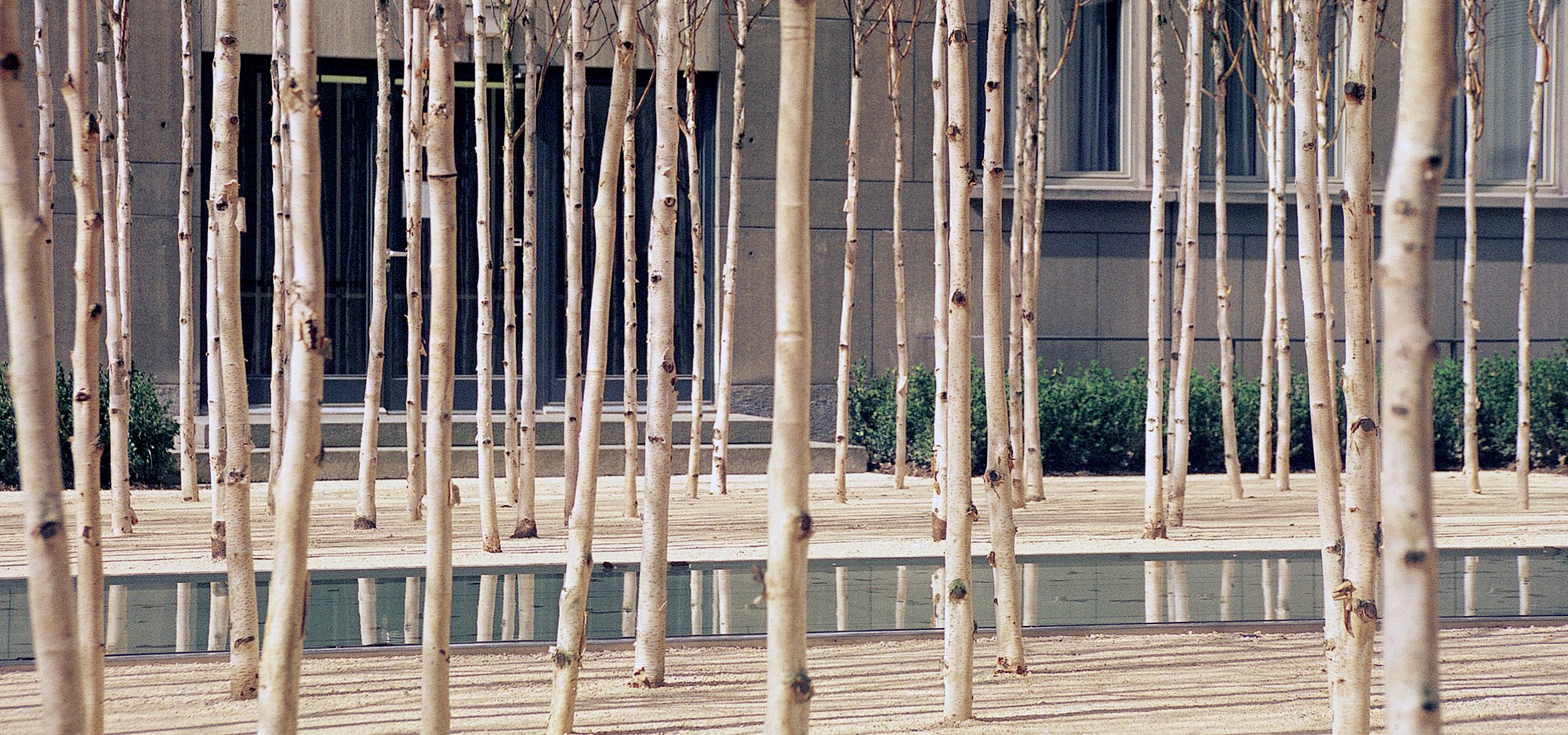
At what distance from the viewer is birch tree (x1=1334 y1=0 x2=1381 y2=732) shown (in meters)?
3.91

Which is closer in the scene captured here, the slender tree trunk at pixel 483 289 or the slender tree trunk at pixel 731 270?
the slender tree trunk at pixel 483 289

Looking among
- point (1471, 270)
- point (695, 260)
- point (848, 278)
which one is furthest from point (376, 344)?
point (1471, 270)

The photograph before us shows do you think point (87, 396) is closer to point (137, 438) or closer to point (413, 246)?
point (413, 246)

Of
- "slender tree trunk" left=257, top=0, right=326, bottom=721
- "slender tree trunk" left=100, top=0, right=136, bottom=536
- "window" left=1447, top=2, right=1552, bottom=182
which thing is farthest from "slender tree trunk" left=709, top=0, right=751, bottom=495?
"window" left=1447, top=2, right=1552, bottom=182

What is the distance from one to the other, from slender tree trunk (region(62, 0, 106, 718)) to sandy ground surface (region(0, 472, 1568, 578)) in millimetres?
3390

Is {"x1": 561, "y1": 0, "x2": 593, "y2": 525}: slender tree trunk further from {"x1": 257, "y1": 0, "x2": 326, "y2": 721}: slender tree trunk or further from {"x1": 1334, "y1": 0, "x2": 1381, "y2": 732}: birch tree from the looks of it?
{"x1": 1334, "y1": 0, "x2": 1381, "y2": 732}: birch tree

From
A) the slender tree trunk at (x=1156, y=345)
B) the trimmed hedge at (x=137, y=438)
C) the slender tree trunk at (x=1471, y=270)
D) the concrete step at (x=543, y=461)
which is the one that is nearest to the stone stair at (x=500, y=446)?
the concrete step at (x=543, y=461)

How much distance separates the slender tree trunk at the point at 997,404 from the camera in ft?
17.7

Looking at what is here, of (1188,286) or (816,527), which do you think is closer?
(816,527)

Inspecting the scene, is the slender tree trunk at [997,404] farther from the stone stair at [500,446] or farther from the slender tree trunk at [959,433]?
the stone stair at [500,446]

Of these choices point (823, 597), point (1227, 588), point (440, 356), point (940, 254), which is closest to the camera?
point (440, 356)

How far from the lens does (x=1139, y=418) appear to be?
15.3 metres

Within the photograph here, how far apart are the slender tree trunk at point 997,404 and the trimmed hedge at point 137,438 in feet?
32.5

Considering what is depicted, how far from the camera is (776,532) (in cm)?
304
